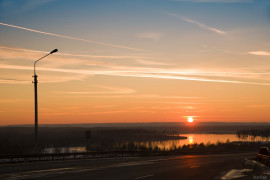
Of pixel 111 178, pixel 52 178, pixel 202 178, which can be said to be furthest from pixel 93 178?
pixel 202 178

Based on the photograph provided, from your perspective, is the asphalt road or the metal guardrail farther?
the metal guardrail

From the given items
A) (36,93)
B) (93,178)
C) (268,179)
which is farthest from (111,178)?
(36,93)

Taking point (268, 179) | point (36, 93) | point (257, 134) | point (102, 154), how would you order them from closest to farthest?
point (268, 179)
point (36, 93)
point (102, 154)
point (257, 134)

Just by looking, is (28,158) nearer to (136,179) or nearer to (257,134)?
(136,179)

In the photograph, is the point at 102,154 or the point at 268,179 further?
the point at 102,154

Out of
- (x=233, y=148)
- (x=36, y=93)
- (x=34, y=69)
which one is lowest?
(x=233, y=148)

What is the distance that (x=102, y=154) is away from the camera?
41.3 m

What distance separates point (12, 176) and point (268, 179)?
45.9 ft

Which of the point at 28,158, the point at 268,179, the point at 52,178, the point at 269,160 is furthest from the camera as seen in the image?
the point at 28,158

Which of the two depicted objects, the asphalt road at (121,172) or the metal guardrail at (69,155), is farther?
the metal guardrail at (69,155)

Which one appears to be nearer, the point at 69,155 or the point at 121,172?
the point at 121,172

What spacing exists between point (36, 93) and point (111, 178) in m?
16.0

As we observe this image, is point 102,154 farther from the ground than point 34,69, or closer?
closer

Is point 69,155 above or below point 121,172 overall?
above
